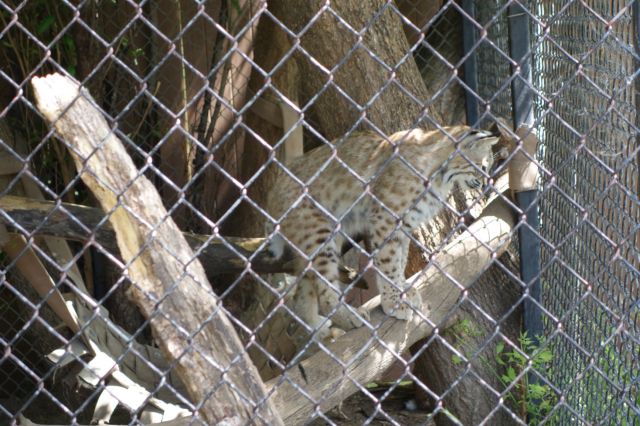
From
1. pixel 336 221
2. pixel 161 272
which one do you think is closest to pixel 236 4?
pixel 336 221

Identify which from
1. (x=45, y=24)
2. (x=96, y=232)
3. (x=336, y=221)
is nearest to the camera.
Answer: (x=336, y=221)

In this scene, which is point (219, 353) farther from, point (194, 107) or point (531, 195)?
point (194, 107)

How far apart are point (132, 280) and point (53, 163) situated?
3.43 m

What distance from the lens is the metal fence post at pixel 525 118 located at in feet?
14.1

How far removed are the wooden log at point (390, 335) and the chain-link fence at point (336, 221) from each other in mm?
12

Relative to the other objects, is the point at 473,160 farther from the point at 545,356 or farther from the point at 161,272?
the point at 161,272

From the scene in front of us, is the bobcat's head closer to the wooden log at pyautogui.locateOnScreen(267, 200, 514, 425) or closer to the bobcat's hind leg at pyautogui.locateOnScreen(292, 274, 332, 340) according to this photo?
the wooden log at pyautogui.locateOnScreen(267, 200, 514, 425)

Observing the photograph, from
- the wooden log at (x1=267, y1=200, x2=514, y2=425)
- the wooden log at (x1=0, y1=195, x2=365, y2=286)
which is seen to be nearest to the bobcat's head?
the wooden log at (x1=267, y1=200, x2=514, y2=425)

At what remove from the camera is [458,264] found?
411 cm

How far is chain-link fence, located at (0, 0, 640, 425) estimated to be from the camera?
98.8 inches

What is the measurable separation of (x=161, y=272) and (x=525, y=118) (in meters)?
2.47

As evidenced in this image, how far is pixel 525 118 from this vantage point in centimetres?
434

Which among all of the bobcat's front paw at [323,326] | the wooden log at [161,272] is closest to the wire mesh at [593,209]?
the bobcat's front paw at [323,326]

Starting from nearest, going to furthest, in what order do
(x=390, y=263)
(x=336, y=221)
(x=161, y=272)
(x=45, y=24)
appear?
1. (x=161, y=272)
2. (x=336, y=221)
3. (x=390, y=263)
4. (x=45, y=24)
